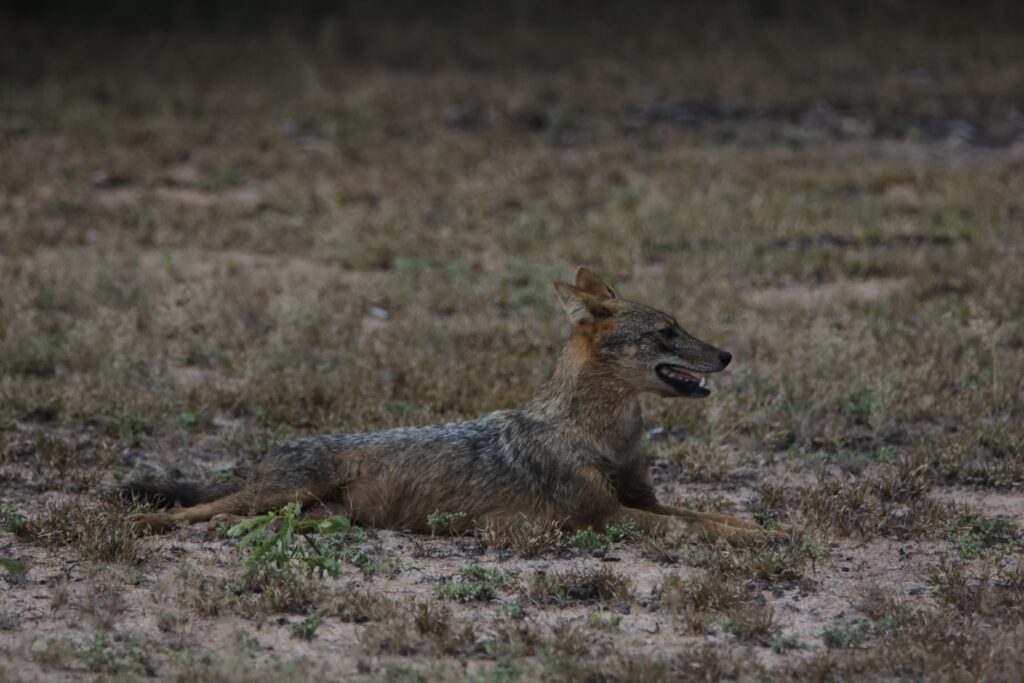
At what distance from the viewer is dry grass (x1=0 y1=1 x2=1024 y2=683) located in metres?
6.30

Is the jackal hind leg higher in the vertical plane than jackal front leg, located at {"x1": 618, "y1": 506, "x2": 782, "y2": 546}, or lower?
lower

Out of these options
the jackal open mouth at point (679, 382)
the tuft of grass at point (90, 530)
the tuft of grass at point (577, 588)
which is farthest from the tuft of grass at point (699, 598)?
the tuft of grass at point (90, 530)

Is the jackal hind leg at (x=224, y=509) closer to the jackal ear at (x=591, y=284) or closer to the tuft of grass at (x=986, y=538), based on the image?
the jackal ear at (x=591, y=284)

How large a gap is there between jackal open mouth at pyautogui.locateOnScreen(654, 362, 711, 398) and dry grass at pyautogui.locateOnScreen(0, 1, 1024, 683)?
0.77m

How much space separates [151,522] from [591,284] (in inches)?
102

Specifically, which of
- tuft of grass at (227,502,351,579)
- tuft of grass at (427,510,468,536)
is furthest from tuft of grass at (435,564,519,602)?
tuft of grass at (427,510,468,536)

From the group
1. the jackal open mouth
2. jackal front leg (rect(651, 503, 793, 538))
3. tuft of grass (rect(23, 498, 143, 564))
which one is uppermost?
the jackal open mouth

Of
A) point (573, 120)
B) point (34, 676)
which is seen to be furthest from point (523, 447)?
point (573, 120)

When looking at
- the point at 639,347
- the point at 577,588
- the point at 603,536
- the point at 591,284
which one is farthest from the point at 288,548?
the point at 591,284

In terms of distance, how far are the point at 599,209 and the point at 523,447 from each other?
765 centimetres

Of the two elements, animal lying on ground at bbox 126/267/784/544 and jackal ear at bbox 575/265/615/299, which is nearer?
animal lying on ground at bbox 126/267/784/544

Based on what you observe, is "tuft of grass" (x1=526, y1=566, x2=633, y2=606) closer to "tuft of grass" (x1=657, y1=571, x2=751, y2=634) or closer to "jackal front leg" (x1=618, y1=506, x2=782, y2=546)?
"tuft of grass" (x1=657, y1=571, x2=751, y2=634)

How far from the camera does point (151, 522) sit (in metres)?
7.48

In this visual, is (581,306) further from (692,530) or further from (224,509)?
(224,509)
